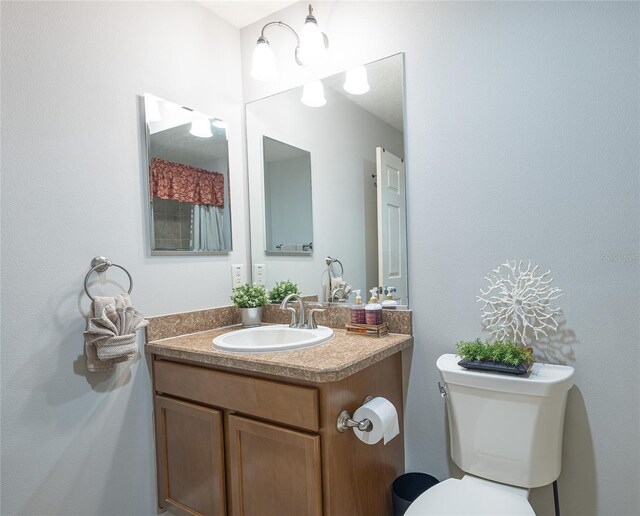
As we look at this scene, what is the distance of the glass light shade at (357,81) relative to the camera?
5.51 feet

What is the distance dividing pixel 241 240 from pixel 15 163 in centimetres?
97

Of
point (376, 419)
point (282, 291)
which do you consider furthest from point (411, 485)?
point (282, 291)

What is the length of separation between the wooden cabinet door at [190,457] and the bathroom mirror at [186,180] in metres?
0.66

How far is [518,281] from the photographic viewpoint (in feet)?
4.43

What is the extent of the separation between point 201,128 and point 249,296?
2.68ft

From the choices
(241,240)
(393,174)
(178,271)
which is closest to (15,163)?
(178,271)

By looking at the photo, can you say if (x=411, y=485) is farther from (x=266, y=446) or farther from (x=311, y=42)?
(x=311, y=42)

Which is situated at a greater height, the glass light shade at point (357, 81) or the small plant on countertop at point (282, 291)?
the glass light shade at point (357, 81)

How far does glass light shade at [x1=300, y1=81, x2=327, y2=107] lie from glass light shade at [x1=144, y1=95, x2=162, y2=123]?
656 millimetres

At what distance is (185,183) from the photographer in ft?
5.72

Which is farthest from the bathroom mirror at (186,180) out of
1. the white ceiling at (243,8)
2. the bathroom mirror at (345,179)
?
the white ceiling at (243,8)

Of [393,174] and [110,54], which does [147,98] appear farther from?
[393,174]

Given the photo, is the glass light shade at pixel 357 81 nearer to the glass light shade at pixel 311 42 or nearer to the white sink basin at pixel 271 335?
the glass light shade at pixel 311 42

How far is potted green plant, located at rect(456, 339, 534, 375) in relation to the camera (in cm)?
121
